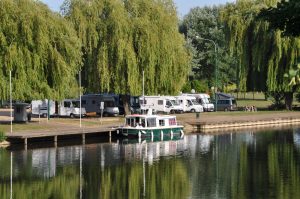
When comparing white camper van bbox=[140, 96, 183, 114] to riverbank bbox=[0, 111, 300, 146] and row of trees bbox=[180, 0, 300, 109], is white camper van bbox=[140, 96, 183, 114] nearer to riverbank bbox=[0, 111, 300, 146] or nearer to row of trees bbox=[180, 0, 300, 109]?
riverbank bbox=[0, 111, 300, 146]

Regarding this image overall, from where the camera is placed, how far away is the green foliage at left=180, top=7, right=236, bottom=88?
339 feet

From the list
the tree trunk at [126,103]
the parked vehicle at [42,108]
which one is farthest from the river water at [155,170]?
the parked vehicle at [42,108]

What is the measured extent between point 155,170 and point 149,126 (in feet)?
61.5

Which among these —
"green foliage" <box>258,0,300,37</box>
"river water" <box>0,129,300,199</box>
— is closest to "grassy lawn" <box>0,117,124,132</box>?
"river water" <box>0,129,300,199</box>

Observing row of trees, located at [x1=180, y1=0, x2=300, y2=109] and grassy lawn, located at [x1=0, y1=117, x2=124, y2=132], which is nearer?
grassy lawn, located at [x1=0, y1=117, x2=124, y2=132]

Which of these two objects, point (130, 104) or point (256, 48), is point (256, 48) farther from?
point (130, 104)

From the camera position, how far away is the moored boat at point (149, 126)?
53162 millimetres

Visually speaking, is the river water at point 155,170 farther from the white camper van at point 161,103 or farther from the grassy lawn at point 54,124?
the white camper van at point 161,103

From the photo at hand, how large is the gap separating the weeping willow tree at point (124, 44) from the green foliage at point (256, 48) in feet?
48.4

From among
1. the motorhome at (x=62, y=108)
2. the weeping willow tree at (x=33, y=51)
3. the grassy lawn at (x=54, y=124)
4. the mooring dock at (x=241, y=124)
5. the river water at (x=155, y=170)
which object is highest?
the weeping willow tree at (x=33, y=51)

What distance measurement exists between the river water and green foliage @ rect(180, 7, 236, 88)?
52.4m

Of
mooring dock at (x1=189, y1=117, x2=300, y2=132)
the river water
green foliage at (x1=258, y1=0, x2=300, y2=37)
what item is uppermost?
green foliage at (x1=258, y1=0, x2=300, y2=37)

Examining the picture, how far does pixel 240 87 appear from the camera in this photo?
250 ft

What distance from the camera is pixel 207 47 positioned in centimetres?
10400
